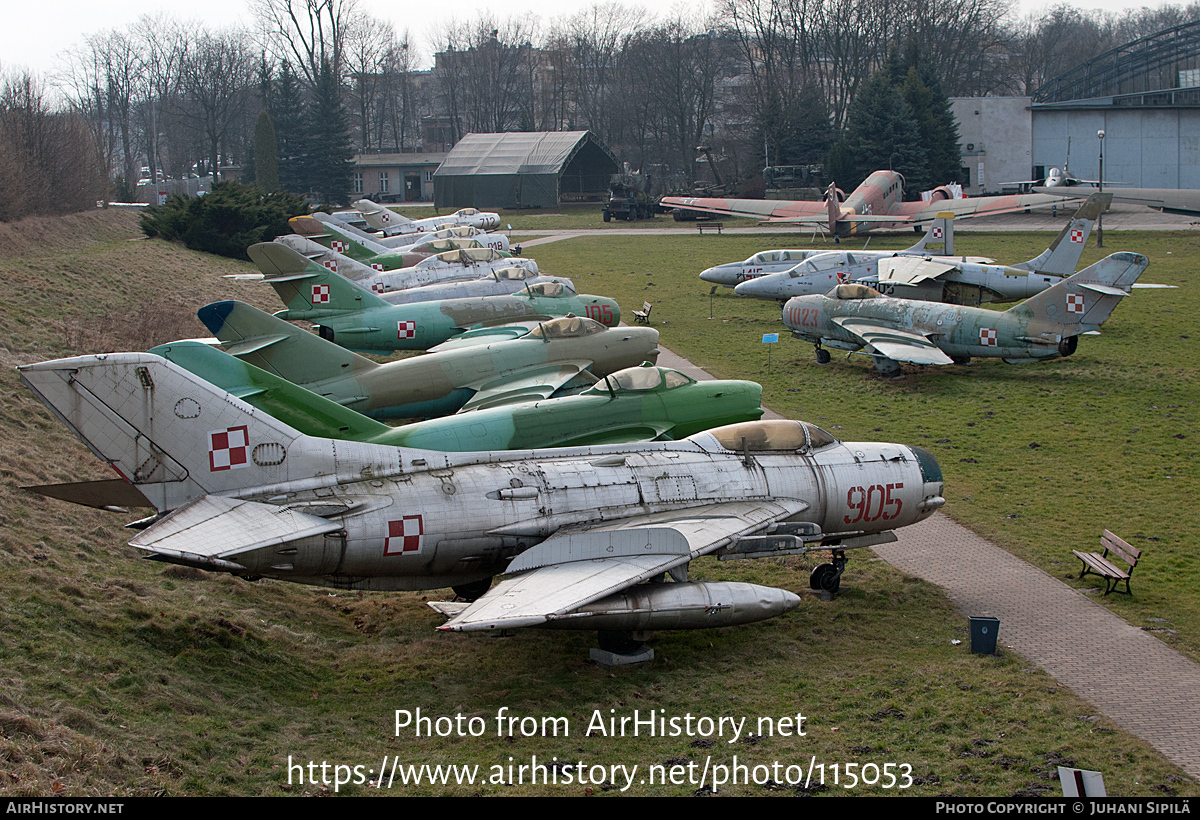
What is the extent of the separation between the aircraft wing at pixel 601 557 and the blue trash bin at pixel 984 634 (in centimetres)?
280

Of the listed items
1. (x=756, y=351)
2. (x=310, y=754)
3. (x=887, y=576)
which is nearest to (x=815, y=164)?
(x=756, y=351)

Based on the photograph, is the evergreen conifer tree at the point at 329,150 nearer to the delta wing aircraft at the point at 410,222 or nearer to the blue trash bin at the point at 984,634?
the delta wing aircraft at the point at 410,222

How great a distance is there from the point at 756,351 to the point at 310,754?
2502 centimetres

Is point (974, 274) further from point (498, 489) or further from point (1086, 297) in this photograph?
point (498, 489)

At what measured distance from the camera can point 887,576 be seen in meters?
15.1

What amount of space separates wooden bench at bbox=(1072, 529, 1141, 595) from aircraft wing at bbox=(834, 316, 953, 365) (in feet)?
40.6

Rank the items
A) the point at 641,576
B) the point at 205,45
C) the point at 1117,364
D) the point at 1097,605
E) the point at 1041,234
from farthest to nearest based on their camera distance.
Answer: the point at 205,45 → the point at 1041,234 → the point at 1117,364 → the point at 1097,605 → the point at 641,576

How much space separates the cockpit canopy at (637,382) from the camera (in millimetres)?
17453

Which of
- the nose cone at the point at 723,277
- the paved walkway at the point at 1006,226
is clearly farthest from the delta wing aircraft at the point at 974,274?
the paved walkway at the point at 1006,226

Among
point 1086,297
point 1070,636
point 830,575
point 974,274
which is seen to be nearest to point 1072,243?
point 974,274

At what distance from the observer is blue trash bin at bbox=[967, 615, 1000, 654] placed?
39.4 ft
